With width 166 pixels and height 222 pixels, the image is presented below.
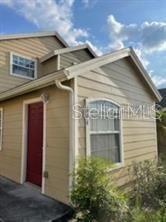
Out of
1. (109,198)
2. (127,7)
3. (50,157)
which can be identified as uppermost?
(127,7)

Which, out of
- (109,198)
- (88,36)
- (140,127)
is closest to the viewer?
(109,198)

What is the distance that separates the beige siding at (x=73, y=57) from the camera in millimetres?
11361

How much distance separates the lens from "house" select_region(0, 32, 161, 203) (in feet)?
16.3

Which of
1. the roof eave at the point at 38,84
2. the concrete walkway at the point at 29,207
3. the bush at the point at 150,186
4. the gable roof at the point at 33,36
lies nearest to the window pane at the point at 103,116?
the roof eave at the point at 38,84

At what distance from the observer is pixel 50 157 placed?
5.46 metres

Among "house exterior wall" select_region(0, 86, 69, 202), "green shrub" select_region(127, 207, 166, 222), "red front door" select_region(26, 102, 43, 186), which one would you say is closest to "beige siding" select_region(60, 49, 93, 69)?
"house exterior wall" select_region(0, 86, 69, 202)

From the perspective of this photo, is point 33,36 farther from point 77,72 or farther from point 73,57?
point 77,72

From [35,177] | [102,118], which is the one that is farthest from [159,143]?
[35,177]

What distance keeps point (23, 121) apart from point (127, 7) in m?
5.73

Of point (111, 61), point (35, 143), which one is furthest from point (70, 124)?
point (111, 61)

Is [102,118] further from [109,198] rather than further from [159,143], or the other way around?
[159,143]

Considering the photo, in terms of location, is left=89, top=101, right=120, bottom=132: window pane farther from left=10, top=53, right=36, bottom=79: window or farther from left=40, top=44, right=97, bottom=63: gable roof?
left=10, top=53, right=36, bottom=79: window

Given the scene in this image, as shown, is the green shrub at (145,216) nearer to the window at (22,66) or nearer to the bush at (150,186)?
the bush at (150,186)

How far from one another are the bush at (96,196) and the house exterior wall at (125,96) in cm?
84
